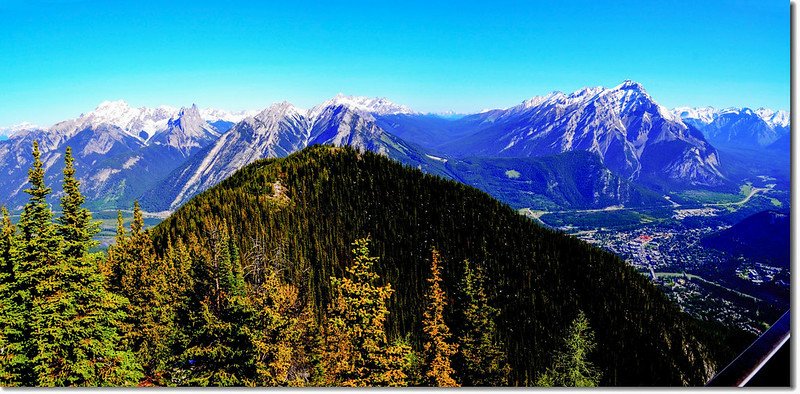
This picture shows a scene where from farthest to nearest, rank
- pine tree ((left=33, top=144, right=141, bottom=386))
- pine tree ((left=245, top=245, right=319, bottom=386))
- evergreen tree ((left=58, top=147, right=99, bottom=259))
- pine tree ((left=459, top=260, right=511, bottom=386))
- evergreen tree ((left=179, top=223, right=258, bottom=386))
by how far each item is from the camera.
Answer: pine tree ((left=459, top=260, right=511, bottom=386)) → pine tree ((left=245, top=245, right=319, bottom=386)) → evergreen tree ((left=179, top=223, right=258, bottom=386)) → evergreen tree ((left=58, top=147, right=99, bottom=259)) → pine tree ((left=33, top=144, right=141, bottom=386))

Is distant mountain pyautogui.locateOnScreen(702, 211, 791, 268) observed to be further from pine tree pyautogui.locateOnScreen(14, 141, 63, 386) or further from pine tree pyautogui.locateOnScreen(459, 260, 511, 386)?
pine tree pyautogui.locateOnScreen(14, 141, 63, 386)

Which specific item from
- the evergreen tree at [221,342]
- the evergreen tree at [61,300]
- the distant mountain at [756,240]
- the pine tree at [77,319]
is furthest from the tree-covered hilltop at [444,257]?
the evergreen tree at [61,300]

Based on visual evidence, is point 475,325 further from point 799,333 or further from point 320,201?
point 320,201

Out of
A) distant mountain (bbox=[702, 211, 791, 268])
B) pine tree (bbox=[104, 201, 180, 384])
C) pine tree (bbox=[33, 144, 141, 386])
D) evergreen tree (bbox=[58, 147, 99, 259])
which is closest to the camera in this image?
pine tree (bbox=[33, 144, 141, 386])

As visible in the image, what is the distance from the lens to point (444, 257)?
49.1 m

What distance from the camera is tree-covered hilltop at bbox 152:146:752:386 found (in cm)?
3675

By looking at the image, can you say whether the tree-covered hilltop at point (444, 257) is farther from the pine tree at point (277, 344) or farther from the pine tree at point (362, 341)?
the pine tree at point (362, 341)

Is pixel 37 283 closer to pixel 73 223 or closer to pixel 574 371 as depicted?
pixel 73 223

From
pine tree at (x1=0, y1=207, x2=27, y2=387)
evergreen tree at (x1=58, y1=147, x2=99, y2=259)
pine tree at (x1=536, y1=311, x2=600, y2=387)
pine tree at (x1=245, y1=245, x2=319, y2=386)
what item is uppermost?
evergreen tree at (x1=58, y1=147, x2=99, y2=259)

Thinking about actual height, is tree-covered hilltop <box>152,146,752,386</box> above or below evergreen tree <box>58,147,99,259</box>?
below

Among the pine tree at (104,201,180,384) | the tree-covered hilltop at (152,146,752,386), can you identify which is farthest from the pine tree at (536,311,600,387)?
the pine tree at (104,201,180,384)

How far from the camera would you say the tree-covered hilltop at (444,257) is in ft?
121

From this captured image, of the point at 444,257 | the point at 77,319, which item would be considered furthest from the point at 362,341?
the point at 444,257

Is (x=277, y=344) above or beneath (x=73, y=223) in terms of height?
beneath
